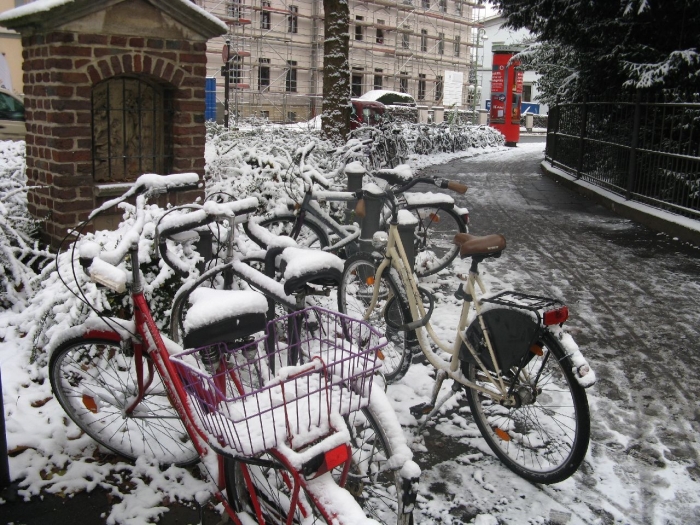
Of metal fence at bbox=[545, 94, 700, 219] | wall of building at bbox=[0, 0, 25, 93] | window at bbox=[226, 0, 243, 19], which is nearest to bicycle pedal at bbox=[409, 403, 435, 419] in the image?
metal fence at bbox=[545, 94, 700, 219]

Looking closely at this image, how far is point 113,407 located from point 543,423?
2.21 m

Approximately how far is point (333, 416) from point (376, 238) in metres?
2.09

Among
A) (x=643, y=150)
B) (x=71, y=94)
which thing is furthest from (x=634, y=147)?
(x=71, y=94)

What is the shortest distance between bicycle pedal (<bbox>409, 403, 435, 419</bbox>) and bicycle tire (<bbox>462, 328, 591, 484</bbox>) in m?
0.32

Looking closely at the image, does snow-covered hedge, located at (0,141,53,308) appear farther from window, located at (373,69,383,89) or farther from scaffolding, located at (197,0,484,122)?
window, located at (373,69,383,89)

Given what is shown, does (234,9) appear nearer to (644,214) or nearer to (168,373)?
(644,214)

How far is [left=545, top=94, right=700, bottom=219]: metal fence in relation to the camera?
8641mm

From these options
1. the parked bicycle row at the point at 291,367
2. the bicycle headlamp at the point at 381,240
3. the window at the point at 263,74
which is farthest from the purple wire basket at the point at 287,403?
the window at the point at 263,74

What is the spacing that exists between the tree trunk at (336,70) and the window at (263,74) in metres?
28.1

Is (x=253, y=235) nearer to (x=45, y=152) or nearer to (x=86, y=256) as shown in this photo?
(x=86, y=256)

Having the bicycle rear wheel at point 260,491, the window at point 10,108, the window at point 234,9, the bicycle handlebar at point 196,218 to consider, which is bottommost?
the bicycle rear wheel at point 260,491

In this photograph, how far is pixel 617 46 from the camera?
423 inches

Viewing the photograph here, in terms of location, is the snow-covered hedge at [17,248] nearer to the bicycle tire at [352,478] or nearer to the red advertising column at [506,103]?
the bicycle tire at [352,478]

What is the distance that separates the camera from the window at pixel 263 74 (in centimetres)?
3881
